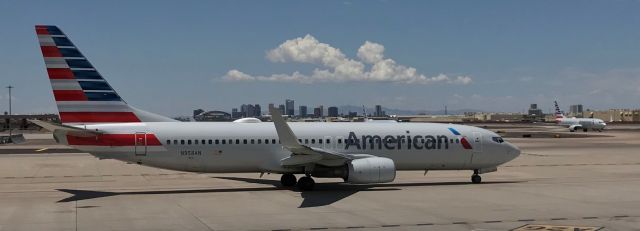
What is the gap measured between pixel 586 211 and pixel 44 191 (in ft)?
67.8

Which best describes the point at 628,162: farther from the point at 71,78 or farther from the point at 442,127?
the point at 71,78

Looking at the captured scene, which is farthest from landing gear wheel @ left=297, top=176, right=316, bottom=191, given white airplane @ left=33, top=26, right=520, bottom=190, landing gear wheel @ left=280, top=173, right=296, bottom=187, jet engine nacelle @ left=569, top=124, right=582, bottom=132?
jet engine nacelle @ left=569, top=124, right=582, bottom=132

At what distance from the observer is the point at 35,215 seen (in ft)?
64.7

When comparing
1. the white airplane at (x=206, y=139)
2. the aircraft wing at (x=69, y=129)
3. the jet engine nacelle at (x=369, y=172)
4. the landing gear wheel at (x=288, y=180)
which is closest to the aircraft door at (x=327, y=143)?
the white airplane at (x=206, y=139)

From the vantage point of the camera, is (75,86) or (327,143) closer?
(75,86)

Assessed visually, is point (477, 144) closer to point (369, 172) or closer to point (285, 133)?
point (369, 172)

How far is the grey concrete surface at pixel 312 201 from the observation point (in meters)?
18.2

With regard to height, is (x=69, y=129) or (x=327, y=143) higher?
(x=69, y=129)

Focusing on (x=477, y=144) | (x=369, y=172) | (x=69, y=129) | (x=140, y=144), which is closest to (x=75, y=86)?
(x=69, y=129)

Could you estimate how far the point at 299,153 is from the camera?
86.0 feet

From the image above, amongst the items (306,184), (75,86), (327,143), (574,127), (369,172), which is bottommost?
(306,184)

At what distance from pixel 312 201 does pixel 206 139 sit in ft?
19.8

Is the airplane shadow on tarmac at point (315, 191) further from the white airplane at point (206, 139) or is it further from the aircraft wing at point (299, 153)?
the aircraft wing at point (299, 153)

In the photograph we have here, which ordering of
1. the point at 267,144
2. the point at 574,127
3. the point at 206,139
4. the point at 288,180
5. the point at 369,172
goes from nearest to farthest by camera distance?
the point at 369,172
the point at 206,139
the point at 267,144
the point at 288,180
the point at 574,127
